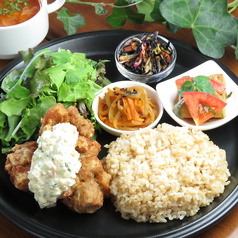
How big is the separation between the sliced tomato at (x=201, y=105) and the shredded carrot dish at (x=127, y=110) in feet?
1.21

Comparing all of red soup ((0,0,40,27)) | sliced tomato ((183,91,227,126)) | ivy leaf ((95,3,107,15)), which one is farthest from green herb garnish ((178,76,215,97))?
red soup ((0,0,40,27))

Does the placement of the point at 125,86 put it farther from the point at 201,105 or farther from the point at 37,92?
the point at 37,92

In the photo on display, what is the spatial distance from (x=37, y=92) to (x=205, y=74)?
162 centimetres

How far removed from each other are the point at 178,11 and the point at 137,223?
7.21 feet

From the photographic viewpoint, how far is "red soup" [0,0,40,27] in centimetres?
375

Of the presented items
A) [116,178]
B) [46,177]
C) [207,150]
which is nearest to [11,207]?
[46,177]

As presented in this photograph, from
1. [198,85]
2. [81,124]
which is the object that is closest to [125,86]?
[198,85]

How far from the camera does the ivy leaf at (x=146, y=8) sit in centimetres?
422

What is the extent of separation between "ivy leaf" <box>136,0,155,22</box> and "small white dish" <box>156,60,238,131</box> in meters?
0.98

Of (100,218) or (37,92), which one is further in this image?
(37,92)

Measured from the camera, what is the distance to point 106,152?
3.38 m

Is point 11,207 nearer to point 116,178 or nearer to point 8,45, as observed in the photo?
point 116,178

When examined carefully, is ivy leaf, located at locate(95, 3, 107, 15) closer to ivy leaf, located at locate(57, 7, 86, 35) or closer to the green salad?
ivy leaf, located at locate(57, 7, 86, 35)

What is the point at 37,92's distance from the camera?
3188mm
